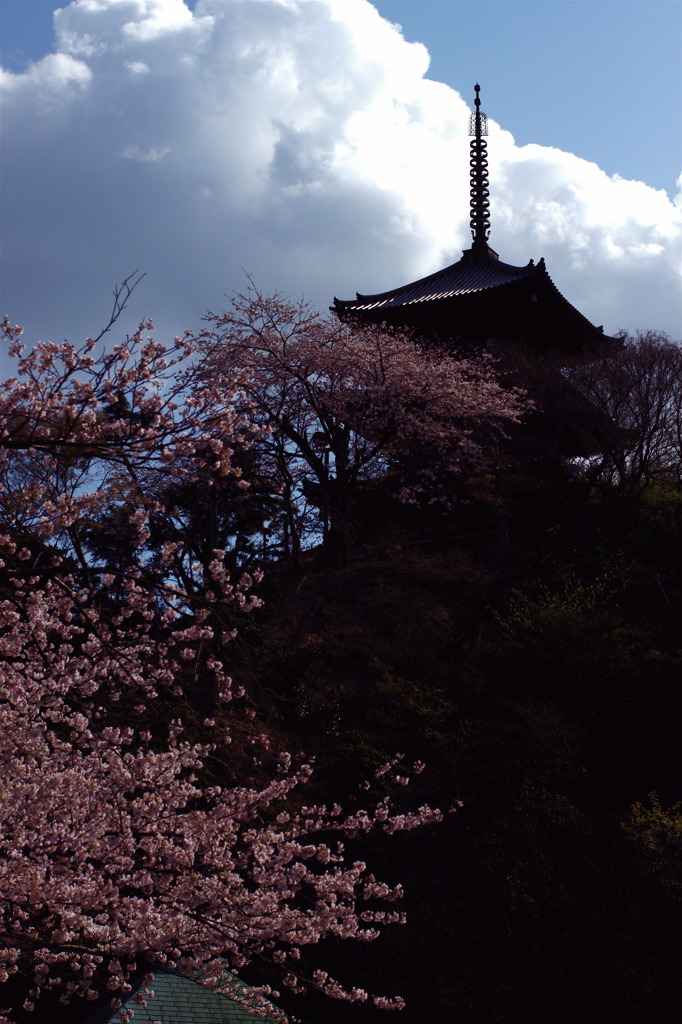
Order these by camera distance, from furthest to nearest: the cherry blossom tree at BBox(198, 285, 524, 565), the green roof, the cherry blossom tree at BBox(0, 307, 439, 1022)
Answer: the cherry blossom tree at BBox(198, 285, 524, 565)
the green roof
the cherry blossom tree at BBox(0, 307, 439, 1022)

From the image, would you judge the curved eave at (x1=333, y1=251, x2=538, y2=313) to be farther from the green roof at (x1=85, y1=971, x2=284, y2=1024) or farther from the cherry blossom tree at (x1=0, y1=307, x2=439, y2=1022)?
the green roof at (x1=85, y1=971, x2=284, y2=1024)

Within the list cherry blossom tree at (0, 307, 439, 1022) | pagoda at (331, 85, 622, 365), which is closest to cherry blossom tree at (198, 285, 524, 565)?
pagoda at (331, 85, 622, 365)

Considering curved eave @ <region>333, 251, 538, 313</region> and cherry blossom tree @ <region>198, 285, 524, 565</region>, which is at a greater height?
curved eave @ <region>333, 251, 538, 313</region>

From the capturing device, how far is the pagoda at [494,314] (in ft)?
78.9

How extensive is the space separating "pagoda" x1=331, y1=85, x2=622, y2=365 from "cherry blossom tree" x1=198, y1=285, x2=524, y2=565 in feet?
7.91

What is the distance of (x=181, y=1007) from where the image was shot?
949 cm

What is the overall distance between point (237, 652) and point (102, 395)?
37.9 ft

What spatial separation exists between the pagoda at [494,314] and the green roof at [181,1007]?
1669cm

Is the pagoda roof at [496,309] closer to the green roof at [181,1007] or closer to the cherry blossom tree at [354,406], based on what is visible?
the cherry blossom tree at [354,406]

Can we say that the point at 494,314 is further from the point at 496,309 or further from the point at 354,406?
the point at 354,406

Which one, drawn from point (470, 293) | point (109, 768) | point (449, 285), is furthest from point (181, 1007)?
point (449, 285)

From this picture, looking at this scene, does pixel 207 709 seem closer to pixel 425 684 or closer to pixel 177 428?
pixel 425 684

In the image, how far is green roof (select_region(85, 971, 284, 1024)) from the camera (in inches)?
366

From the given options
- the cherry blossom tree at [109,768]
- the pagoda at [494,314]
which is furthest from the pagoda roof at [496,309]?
the cherry blossom tree at [109,768]
